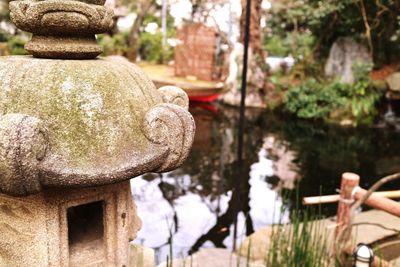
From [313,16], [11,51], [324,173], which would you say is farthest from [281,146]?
[11,51]

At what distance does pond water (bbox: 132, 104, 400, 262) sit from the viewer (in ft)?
18.9

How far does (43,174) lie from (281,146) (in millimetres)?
8386

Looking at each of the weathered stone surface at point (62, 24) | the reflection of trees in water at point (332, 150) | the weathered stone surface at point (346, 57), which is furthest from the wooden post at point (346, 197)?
the weathered stone surface at point (346, 57)

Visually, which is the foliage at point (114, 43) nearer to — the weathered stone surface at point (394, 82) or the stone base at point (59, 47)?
the weathered stone surface at point (394, 82)

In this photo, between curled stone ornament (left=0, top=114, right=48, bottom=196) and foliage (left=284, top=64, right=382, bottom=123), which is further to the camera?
foliage (left=284, top=64, right=382, bottom=123)

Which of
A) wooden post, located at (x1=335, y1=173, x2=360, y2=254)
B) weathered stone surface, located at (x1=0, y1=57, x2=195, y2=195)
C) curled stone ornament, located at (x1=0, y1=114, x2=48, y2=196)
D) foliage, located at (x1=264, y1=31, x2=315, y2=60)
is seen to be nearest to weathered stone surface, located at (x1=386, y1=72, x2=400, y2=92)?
foliage, located at (x1=264, y1=31, x2=315, y2=60)

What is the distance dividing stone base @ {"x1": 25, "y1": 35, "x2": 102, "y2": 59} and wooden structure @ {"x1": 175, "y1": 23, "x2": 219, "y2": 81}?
460 inches

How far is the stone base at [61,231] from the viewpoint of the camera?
1.83 m

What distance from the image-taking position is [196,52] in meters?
13.6

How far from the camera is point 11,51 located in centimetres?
1339

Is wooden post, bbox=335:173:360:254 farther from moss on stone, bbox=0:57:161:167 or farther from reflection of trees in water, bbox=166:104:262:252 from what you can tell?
moss on stone, bbox=0:57:161:167

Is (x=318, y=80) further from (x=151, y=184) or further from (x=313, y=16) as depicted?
(x=151, y=184)

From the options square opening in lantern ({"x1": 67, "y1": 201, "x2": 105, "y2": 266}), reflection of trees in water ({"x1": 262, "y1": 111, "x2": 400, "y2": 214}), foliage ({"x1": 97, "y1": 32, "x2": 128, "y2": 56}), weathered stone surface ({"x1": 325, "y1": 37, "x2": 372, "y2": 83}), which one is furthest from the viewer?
foliage ({"x1": 97, "y1": 32, "x2": 128, "y2": 56})

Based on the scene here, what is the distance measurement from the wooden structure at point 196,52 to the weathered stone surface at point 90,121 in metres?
11.8
